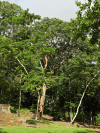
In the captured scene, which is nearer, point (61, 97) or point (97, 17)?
point (97, 17)

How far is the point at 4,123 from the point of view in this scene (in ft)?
54.4

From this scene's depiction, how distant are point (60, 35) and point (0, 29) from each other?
1201cm

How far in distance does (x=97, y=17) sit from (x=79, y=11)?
138 centimetres

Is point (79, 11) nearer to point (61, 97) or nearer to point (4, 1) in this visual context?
point (4, 1)

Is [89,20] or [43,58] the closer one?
[89,20]

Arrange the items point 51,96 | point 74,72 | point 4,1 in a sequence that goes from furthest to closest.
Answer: point 51,96 → point 4,1 → point 74,72

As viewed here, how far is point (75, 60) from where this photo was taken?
26.0 metres

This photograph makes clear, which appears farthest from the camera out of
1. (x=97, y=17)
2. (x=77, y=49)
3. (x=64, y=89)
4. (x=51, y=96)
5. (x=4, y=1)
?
(x=51, y=96)

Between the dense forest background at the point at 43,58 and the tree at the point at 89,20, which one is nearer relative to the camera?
the tree at the point at 89,20

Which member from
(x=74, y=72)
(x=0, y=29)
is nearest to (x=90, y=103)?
(x=74, y=72)

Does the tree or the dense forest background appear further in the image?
the dense forest background

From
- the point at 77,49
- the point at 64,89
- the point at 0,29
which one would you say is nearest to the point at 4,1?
the point at 0,29

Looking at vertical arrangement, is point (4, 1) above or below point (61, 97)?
above

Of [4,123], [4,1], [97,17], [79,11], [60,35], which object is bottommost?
[4,123]
